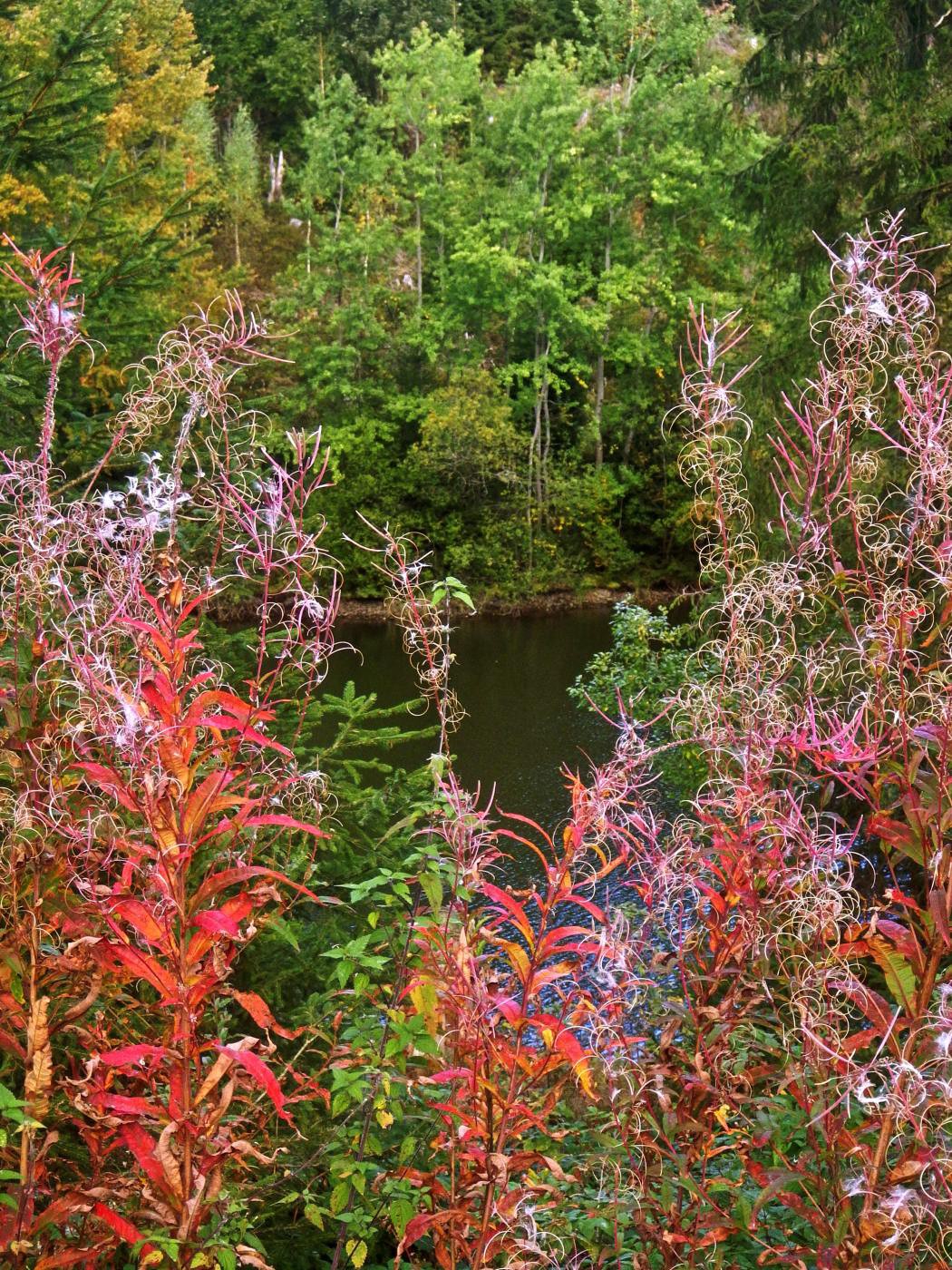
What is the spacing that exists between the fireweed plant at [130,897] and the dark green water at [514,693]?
6691mm

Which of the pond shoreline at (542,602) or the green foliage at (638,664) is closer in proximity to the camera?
the green foliage at (638,664)

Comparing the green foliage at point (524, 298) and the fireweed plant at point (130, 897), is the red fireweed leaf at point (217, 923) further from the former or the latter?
the green foliage at point (524, 298)

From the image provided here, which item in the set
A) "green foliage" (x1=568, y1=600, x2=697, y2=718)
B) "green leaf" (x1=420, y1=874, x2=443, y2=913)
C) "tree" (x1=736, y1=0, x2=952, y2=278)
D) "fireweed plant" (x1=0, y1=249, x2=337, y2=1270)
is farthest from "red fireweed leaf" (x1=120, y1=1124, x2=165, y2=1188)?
"green foliage" (x1=568, y1=600, x2=697, y2=718)

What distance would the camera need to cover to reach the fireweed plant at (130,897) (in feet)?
4.79

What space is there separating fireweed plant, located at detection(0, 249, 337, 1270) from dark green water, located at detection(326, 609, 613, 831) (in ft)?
22.0

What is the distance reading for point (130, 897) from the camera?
1.47 metres

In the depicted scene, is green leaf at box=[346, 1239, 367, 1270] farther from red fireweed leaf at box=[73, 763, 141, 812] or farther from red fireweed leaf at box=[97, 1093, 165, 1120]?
red fireweed leaf at box=[73, 763, 141, 812]

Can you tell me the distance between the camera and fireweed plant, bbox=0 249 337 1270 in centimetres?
146

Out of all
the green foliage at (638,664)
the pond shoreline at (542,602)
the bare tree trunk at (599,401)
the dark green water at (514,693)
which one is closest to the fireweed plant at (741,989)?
the dark green water at (514,693)

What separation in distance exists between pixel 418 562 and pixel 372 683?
1401cm

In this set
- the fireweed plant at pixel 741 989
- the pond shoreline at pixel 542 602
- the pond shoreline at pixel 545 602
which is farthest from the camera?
the pond shoreline at pixel 545 602

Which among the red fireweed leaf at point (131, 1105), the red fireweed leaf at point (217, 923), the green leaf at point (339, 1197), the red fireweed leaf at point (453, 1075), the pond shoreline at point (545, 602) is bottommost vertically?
the pond shoreline at point (545, 602)

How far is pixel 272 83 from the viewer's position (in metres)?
35.0

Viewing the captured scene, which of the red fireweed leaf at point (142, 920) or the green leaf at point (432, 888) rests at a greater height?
the red fireweed leaf at point (142, 920)
